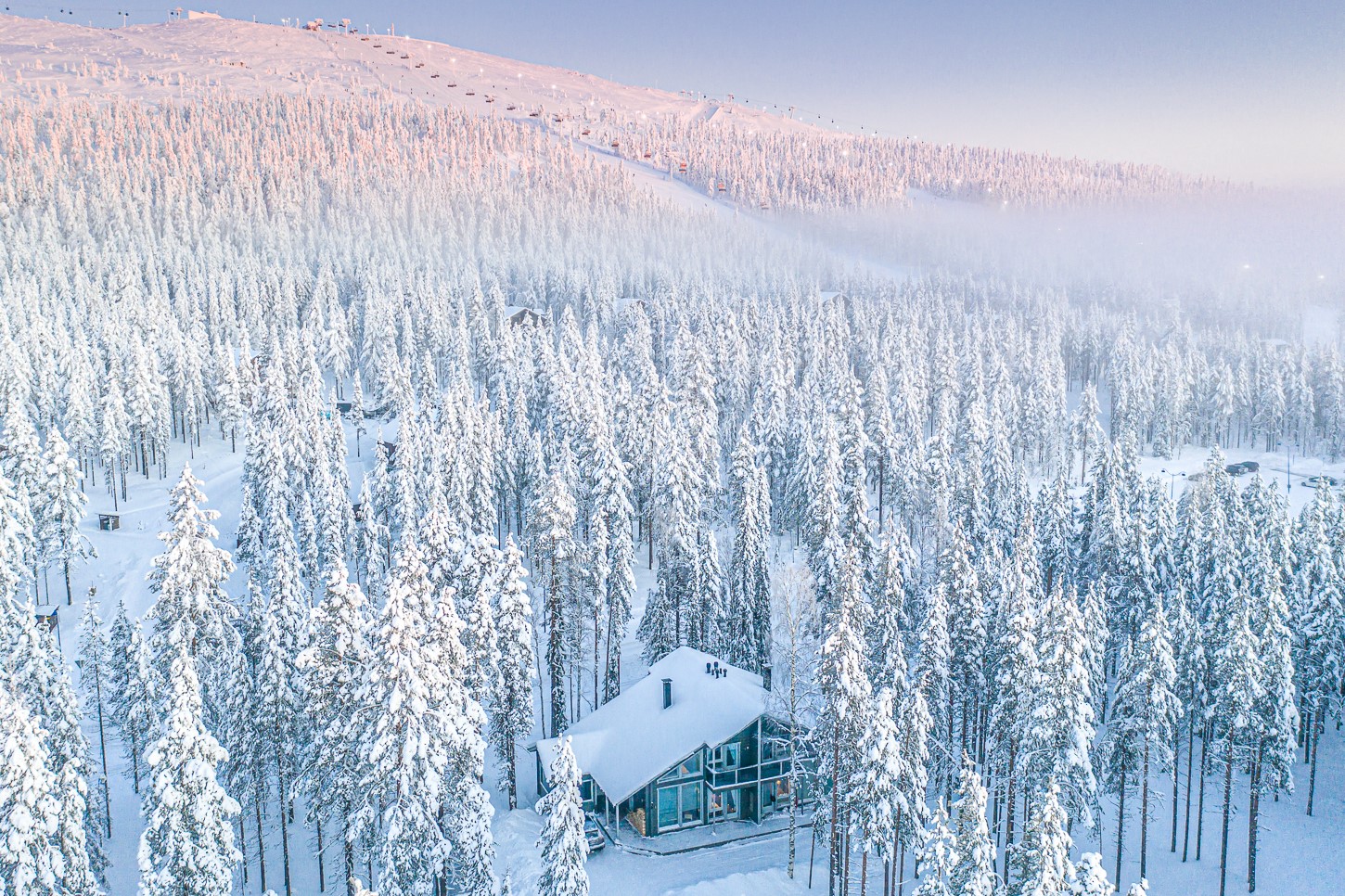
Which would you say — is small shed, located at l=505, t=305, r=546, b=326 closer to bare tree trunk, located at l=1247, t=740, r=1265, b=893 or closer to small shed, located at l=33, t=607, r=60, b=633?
small shed, located at l=33, t=607, r=60, b=633

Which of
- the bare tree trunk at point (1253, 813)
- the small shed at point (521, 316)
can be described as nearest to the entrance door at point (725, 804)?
the bare tree trunk at point (1253, 813)

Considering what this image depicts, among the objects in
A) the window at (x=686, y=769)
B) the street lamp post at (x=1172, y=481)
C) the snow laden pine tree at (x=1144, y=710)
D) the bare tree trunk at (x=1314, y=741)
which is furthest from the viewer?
the street lamp post at (x=1172, y=481)

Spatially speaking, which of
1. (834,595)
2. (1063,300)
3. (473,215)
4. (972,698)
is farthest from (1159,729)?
(473,215)

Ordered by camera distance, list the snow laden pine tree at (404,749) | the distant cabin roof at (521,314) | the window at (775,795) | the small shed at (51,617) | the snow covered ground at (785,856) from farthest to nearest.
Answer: the distant cabin roof at (521,314) → the small shed at (51,617) → the window at (775,795) → the snow covered ground at (785,856) → the snow laden pine tree at (404,749)

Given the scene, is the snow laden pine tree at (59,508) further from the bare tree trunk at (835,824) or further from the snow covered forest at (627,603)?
the bare tree trunk at (835,824)

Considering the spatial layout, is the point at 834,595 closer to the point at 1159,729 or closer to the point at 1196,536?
the point at 1159,729

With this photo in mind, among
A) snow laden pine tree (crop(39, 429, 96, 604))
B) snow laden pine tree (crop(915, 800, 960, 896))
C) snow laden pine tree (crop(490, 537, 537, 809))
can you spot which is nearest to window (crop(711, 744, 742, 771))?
snow laden pine tree (crop(490, 537, 537, 809))

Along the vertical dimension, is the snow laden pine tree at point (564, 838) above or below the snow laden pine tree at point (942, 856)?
below
